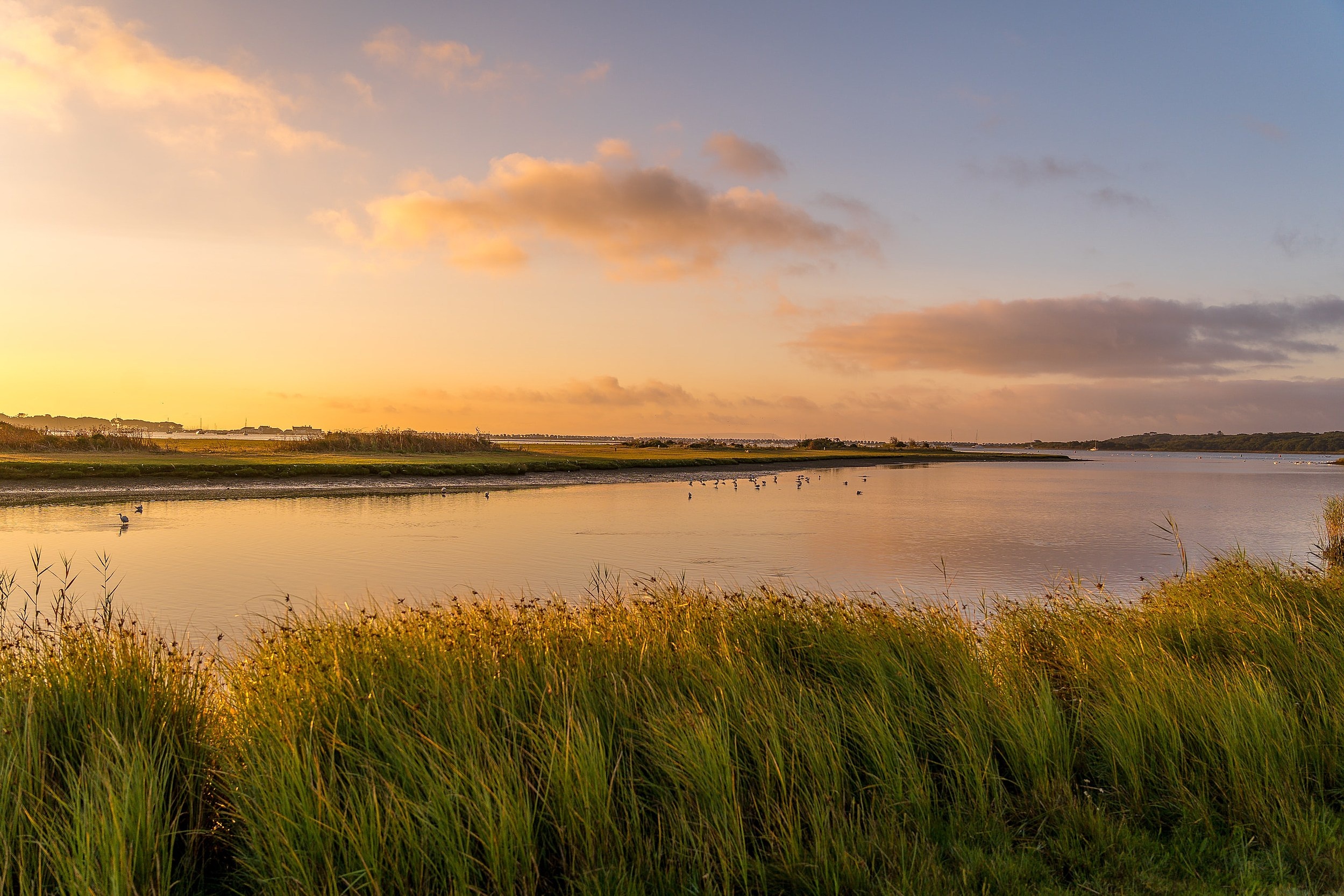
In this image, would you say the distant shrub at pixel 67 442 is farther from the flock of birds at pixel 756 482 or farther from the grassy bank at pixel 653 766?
the grassy bank at pixel 653 766

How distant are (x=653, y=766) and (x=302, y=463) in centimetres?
4876

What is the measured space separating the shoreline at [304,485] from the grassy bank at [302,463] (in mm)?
661

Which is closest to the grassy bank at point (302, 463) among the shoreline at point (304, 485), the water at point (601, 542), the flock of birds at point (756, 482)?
the shoreline at point (304, 485)

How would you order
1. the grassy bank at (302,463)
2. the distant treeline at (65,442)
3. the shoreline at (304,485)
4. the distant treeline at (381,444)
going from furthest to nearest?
1. the distant treeline at (381,444)
2. the distant treeline at (65,442)
3. the grassy bank at (302,463)
4. the shoreline at (304,485)

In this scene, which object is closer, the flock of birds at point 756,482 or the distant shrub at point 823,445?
the flock of birds at point 756,482

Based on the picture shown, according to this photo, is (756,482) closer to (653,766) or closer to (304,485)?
(304,485)

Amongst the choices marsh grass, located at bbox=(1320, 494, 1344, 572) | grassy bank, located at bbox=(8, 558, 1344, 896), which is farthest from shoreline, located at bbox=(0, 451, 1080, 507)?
marsh grass, located at bbox=(1320, 494, 1344, 572)

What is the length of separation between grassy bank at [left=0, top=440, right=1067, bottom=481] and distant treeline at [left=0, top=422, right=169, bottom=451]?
7.13ft

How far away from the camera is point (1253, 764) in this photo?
5438mm

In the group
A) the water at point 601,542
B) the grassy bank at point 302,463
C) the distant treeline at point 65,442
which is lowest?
the water at point 601,542

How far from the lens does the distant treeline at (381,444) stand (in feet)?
212

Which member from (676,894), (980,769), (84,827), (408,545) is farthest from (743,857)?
(408,545)

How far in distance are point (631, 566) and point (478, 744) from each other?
12751 mm

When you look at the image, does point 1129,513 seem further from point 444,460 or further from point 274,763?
point 444,460
